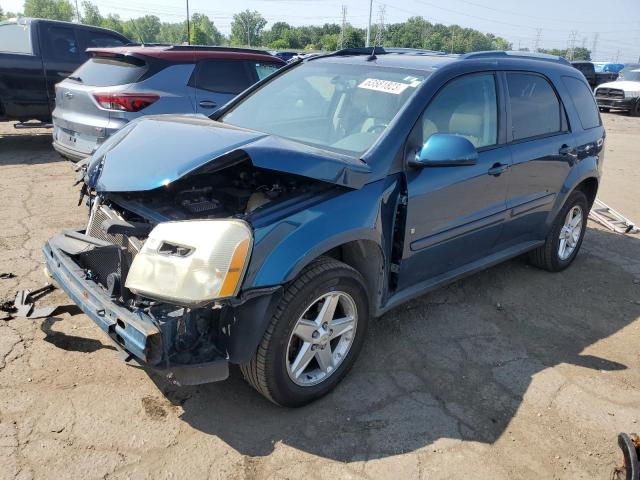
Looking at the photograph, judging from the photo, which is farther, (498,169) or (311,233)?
(498,169)

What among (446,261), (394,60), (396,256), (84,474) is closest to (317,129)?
(394,60)

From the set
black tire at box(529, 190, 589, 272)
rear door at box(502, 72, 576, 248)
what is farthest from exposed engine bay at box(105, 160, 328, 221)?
black tire at box(529, 190, 589, 272)

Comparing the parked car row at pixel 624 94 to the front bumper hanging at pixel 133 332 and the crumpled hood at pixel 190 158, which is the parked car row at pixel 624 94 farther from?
the front bumper hanging at pixel 133 332

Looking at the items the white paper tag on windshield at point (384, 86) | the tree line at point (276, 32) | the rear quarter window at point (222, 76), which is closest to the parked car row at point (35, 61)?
the rear quarter window at point (222, 76)

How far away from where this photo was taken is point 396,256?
3248 millimetres

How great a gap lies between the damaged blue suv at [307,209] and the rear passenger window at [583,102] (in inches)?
17.3

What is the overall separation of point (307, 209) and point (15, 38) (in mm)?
8631

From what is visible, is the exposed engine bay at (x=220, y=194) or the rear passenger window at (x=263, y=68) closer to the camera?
the exposed engine bay at (x=220, y=194)

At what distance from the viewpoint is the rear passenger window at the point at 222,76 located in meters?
6.66

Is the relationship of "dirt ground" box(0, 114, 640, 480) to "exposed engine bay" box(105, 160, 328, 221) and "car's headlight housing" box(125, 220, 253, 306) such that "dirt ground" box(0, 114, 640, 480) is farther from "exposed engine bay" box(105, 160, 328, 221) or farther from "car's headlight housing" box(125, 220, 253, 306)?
"exposed engine bay" box(105, 160, 328, 221)

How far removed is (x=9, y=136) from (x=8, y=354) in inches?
317

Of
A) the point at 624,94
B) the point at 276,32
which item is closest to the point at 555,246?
the point at 624,94

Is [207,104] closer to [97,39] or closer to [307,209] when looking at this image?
[97,39]

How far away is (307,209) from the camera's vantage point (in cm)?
267
